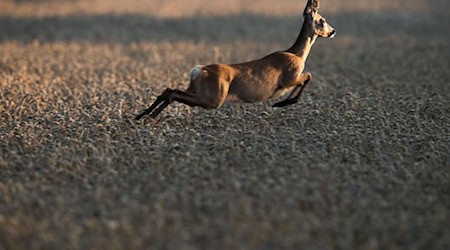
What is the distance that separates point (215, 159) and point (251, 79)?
1766mm

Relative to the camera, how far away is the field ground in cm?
505

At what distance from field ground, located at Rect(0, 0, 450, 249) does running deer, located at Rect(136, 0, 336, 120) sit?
1.14 ft

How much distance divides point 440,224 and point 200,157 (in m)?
2.64

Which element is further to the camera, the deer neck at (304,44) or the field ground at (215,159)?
the deer neck at (304,44)

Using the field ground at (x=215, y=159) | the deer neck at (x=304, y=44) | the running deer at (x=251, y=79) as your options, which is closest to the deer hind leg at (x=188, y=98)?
the running deer at (x=251, y=79)

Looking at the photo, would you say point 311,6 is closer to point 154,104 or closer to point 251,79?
point 251,79

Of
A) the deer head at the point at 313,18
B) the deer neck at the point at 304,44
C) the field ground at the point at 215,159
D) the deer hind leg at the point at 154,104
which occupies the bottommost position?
the field ground at the point at 215,159

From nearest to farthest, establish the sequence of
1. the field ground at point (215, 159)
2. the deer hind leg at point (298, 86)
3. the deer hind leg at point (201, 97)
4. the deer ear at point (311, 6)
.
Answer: the field ground at point (215, 159) → the deer hind leg at point (201, 97) → the deer hind leg at point (298, 86) → the deer ear at point (311, 6)

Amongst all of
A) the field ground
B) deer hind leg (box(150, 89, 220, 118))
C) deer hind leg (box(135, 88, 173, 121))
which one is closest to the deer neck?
the field ground

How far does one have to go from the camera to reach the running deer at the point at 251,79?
7625 mm

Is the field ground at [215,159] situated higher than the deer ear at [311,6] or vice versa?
the deer ear at [311,6]

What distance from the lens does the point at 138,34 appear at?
1725 cm

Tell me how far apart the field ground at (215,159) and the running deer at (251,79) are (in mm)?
347

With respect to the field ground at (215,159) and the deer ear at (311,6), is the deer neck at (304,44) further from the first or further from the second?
the field ground at (215,159)
